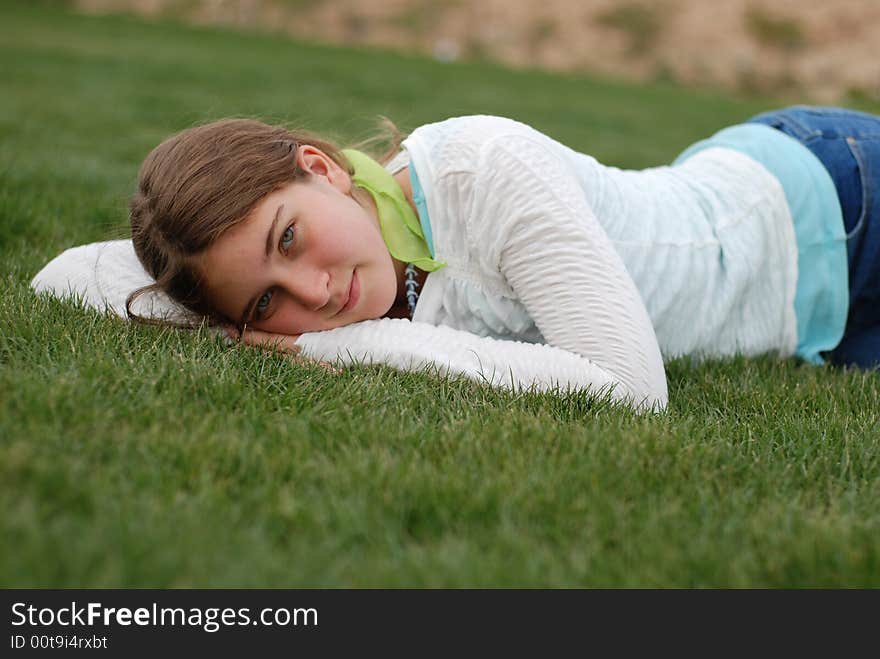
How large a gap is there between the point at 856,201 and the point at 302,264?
1.70 metres

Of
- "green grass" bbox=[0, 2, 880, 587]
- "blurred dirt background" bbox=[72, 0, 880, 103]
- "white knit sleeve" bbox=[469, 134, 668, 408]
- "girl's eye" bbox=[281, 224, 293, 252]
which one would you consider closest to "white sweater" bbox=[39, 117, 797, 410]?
"white knit sleeve" bbox=[469, 134, 668, 408]

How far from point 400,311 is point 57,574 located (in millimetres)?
1427

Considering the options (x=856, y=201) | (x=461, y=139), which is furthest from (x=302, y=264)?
(x=856, y=201)

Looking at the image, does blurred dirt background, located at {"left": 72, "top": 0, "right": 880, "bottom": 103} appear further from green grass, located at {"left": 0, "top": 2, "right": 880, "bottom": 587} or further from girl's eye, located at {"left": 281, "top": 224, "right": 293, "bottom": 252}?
green grass, located at {"left": 0, "top": 2, "right": 880, "bottom": 587}

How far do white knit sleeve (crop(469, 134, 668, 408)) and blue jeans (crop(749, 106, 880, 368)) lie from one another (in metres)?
0.95

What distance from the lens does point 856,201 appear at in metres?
2.71

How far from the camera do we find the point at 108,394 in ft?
5.80

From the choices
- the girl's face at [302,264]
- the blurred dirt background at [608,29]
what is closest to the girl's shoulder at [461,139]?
the girl's face at [302,264]

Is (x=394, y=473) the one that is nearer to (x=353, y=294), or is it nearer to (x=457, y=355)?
(x=457, y=355)

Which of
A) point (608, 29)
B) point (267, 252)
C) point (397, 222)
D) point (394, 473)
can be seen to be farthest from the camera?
point (608, 29)

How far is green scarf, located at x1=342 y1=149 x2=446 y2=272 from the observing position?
2342 mm

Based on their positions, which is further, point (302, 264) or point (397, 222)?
point (397, 222)
